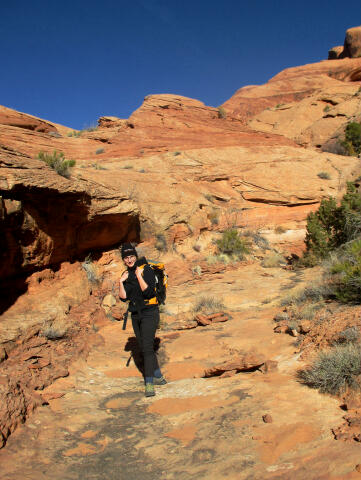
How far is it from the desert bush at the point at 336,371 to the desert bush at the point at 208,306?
152 inches

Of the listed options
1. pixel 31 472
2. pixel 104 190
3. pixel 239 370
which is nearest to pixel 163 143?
pixel 104 190

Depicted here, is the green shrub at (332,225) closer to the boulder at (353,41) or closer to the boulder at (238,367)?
the boulder at (238,367)

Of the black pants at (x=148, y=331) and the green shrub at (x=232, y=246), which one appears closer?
the black pants at (x=148, y=331)

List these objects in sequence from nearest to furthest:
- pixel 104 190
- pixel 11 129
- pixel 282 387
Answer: pixel 282 387
pixel 104 190
pixel 11 129

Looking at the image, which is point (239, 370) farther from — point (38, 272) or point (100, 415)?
point (38, 272)

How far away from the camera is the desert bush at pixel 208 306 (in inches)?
290

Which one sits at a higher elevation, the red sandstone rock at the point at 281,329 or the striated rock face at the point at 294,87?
the striated rock face at the point at 294,87

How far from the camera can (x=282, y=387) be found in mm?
3494

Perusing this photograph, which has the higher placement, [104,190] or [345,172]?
[345,172]

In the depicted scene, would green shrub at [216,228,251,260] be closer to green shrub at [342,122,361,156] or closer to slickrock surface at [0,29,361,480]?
slickrock surface at [0,29,361,480]

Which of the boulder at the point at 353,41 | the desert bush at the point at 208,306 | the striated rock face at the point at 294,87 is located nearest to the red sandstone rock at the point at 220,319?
the desert bush at the point at 208,306

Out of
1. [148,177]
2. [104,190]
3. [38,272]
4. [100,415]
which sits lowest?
[100,415]

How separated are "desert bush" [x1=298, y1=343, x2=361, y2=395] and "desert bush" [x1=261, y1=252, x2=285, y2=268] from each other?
8.15 m

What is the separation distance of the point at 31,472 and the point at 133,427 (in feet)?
3.23
